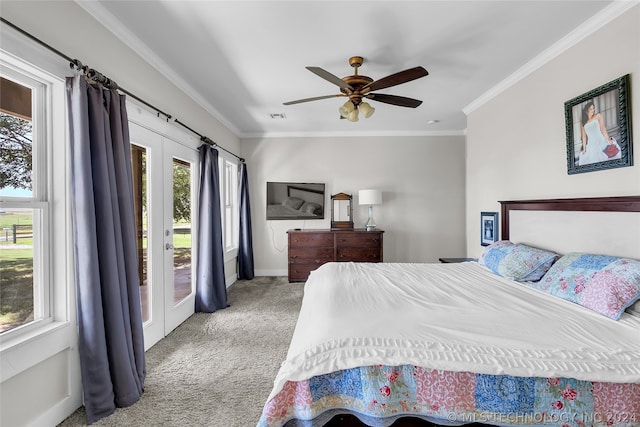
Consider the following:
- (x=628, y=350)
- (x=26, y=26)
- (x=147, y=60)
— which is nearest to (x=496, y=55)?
(x=628, y=350)

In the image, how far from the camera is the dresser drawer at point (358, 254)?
4.67 meters

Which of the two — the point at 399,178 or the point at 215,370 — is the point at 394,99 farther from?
the point at 215,370

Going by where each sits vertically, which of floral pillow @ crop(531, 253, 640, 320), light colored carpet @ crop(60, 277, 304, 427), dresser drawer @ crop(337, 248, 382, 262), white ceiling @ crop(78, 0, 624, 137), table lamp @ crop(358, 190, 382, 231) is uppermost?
white ceiling @ crop(78, 0, 624, 137)

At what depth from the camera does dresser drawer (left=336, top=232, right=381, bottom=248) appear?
467cm

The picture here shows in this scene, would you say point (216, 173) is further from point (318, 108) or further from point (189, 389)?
point (189, 389)

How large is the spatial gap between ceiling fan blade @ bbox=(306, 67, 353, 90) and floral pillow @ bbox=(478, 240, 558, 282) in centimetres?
202

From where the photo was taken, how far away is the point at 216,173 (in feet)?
12.0

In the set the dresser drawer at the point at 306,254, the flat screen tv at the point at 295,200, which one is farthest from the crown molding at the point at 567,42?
the dresser drawer at the point at 306,254

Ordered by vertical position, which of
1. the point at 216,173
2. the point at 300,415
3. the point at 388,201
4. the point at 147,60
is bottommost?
the point at 300,415

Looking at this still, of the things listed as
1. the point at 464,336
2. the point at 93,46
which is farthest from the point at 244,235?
the point at 464,336

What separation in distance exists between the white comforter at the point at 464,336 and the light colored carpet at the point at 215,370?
758mm

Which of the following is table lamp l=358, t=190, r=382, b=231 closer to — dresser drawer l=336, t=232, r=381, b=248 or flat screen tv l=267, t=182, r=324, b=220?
dresser drawer l=336, t=232, r=381, b=248

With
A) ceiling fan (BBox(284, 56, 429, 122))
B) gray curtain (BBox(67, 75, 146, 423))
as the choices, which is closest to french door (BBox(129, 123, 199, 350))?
gray curtain (BBox(67, 75, 146, 423))

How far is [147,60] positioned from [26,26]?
1076mm
